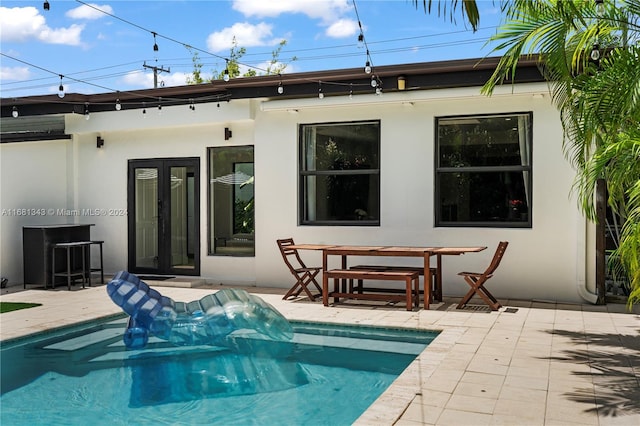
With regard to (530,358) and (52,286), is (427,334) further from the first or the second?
(52,286)

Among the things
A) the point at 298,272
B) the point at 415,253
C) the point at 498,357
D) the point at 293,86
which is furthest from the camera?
the point at 293,86

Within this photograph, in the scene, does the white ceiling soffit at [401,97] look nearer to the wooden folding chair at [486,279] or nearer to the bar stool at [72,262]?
the wooden folding chair at [486,279]

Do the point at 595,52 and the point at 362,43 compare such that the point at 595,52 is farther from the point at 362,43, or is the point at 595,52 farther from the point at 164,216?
the point at 164,216

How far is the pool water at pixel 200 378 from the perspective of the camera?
4.33m

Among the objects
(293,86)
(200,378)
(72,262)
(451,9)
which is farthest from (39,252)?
(451,9)

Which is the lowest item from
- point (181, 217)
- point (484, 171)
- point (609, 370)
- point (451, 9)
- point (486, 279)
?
point (609, 370)

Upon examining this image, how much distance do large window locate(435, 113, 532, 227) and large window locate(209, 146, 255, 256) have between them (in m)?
3.28

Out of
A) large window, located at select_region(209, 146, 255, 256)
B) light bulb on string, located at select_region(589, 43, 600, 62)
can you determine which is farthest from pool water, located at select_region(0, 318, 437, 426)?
large window, located at select_region(209, 146, 255, 256)

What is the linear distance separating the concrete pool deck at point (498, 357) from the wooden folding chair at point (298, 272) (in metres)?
0.20

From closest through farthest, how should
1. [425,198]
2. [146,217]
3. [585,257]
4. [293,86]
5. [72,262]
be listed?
[585,257] < [425,198] < [293,86] < [72,262] < [146,217]

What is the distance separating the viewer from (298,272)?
8.55m

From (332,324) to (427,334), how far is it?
3.66 feet

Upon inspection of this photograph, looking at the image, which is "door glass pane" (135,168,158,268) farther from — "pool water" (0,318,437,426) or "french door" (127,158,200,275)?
"pool water" (0,318,437,426)

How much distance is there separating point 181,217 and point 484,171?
17.4ft
